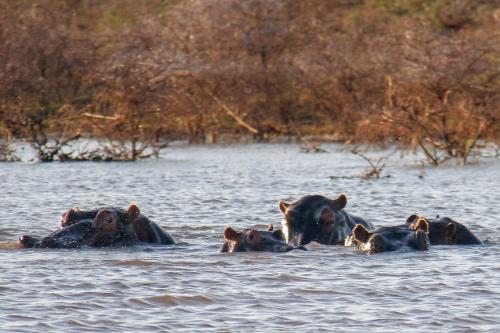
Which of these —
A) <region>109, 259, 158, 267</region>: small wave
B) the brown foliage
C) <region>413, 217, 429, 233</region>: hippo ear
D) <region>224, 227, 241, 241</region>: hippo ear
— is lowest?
<region>109, 259, 158, 267</region>: small wave

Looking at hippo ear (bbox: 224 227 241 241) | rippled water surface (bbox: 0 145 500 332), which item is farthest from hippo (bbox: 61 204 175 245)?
hippo ear (bbox: 224 227 241 241)

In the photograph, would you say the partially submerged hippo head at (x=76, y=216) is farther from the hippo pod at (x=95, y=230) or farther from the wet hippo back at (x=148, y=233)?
the wet hippo back at (x=148, y=233)

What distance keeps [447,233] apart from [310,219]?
119 cm

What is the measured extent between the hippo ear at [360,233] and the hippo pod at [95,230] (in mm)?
1799

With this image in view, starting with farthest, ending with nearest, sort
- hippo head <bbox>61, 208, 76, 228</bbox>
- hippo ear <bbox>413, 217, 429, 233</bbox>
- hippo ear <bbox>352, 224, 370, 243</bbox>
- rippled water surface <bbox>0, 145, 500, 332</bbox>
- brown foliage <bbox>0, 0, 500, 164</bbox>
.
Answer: brown foliage <bbox>0, 0, 500, 164</bbox>
hippo head <bbox>61, 208, 76, 228</bbox>
hippo ear <bbox>413, 217, 429, 233</bbox>
hippo ear <bbox>352, 224, 370, 243</bbox>
rippled water surface <bbox>0, 145, 500, 332</bbox>

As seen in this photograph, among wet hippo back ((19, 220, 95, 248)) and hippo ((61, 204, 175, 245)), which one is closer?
wet hippo back ((19, 220, 95, 248))

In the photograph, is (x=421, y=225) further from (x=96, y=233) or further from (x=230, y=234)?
(x=96, y=233)

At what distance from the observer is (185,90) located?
123 feet

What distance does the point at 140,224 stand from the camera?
1051 centimetres

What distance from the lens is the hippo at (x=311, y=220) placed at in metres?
10.2

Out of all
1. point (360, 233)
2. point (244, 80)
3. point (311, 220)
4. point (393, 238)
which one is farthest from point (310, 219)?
point (244, 80)

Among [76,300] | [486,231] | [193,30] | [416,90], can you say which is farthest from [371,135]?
[76,300]

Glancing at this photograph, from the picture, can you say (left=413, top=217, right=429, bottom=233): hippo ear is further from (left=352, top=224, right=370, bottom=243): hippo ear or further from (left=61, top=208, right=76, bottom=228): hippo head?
(left=61, top=208, right=76, bottom=228): hippo head

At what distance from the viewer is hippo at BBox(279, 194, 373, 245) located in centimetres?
1016
